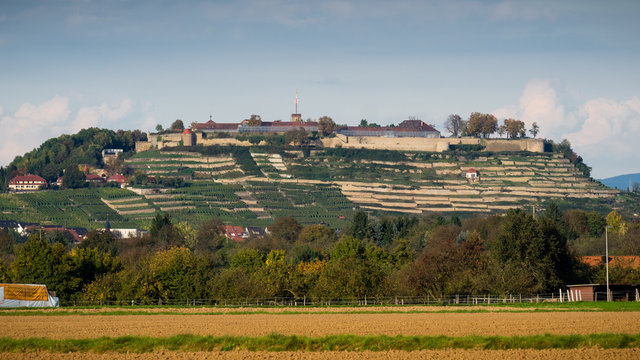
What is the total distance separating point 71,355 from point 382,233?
417 ft

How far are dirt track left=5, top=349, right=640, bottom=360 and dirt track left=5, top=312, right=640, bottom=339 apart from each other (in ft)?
16.3

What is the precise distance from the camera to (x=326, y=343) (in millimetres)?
40156

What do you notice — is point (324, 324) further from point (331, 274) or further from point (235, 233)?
point (235, 233)

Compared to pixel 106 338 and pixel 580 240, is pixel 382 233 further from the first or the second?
pixel 106 338

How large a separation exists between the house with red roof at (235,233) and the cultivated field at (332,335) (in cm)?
12506

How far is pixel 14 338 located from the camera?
42844 mm

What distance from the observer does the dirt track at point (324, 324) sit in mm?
44594

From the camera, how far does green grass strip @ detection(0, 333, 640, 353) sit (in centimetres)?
3950

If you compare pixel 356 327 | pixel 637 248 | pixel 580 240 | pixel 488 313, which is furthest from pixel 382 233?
pixel 356 327

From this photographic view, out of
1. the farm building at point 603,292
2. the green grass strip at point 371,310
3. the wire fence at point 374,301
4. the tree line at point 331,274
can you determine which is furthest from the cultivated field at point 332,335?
the tree line at point 331,274

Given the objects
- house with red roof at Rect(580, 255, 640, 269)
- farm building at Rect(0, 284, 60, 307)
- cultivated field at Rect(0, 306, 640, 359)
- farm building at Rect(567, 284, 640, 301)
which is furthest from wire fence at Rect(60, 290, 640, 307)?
house with red roof at Rect(580, 255, 640, 269)

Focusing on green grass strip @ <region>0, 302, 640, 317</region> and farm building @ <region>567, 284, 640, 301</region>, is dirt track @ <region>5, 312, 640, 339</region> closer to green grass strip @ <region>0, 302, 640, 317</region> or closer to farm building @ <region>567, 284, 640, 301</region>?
green grass strip @ <region>0, 302, 640, 317</region>

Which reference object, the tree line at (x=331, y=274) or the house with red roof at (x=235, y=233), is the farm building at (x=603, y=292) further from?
the house with red roof at (x=235, y=233)

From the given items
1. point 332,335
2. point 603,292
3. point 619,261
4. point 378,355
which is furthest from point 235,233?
point 378,355
